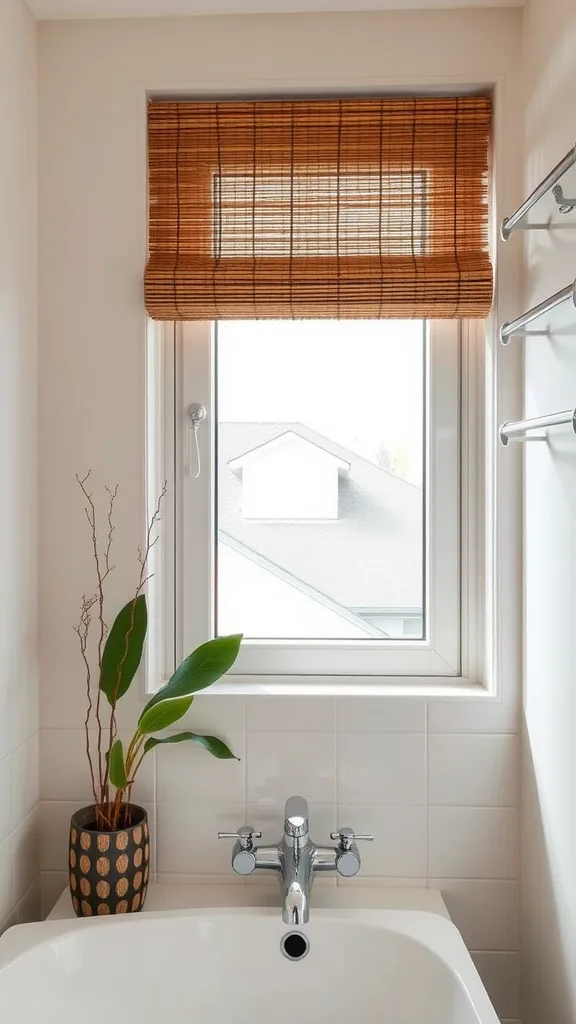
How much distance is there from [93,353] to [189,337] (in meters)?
0.23

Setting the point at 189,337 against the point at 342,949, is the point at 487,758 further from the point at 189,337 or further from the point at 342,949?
the point at 189,337

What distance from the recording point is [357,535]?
6.07 feet

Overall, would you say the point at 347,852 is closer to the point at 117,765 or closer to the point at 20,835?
the point at 117,765

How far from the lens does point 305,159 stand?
5.71ft

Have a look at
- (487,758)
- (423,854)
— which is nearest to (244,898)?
(423,854)

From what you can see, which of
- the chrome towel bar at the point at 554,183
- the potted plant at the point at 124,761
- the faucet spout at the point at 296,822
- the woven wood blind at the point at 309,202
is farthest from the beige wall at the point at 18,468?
the chrome towel bar at the point at 554,183

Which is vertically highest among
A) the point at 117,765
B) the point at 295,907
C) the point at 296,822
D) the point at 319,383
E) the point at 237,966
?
the point at 319,383

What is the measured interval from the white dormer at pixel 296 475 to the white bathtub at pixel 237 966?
829 mm

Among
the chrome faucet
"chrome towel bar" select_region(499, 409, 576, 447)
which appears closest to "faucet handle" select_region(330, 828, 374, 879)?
the chrome faucet

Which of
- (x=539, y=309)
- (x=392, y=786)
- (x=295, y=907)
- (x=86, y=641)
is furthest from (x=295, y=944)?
(x=539, y=309)

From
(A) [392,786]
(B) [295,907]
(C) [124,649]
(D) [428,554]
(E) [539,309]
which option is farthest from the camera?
(D) [428,554]

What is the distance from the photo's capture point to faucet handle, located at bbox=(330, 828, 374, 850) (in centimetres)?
156

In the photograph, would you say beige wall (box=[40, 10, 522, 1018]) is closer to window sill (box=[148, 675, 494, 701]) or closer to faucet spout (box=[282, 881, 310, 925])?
window sill (box=[148, 675, 494, 701])

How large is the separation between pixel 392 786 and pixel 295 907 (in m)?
0.34
